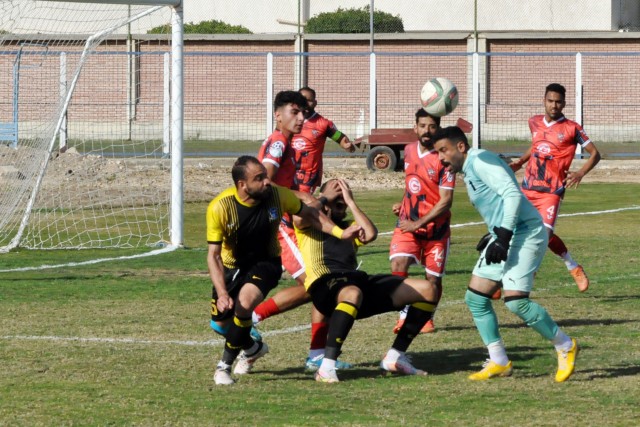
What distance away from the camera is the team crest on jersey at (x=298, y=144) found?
519 inches

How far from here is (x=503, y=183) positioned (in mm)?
7930

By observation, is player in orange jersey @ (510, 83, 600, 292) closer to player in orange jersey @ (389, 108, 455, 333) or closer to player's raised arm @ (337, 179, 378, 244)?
player in orange jersey @ (389, 108, 455, 333)

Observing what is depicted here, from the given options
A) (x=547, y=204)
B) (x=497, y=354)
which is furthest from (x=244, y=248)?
(x=547, y=204)

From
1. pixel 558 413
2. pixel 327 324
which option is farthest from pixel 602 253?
pixel 558 413

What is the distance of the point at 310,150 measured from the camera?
13203 mm

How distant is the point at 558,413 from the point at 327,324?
85.7 inches

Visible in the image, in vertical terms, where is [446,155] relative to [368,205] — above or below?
above

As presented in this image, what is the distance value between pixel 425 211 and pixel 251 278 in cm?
253

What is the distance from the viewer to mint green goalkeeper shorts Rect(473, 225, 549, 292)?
809cm

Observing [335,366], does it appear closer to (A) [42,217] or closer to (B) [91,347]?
(B) [91,347]

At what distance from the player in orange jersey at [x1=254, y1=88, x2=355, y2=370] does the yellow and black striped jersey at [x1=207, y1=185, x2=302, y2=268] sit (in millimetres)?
407

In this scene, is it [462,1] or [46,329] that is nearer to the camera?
[46,329]

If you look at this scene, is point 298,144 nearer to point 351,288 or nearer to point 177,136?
point 177,136

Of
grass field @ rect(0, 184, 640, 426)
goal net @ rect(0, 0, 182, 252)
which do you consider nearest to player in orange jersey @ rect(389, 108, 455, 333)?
grass field @ rect(0, 184, 640, 426)
